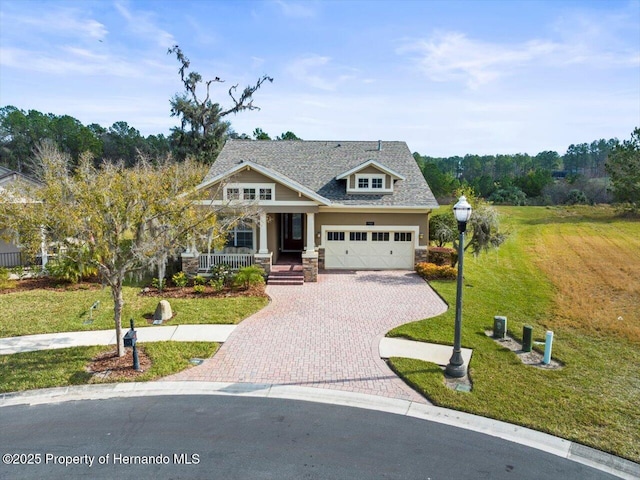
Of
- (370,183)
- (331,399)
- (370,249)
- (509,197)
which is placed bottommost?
(331,399)

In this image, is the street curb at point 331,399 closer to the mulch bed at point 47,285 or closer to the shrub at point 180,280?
the shrub at point 180,280

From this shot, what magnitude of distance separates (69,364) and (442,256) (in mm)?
16621

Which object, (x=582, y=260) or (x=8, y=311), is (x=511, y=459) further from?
(x=582, y=260)

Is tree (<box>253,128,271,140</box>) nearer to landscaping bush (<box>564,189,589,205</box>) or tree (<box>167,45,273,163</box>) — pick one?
tree (<box>167,45,273,163</box>)

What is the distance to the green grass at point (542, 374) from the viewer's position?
26.7 ft

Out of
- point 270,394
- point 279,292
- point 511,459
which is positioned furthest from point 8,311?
point 511,459

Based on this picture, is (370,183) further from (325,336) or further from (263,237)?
(325,336)

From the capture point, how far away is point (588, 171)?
110750mm

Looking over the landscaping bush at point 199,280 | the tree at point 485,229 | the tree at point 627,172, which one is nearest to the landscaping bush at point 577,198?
the tree at point 627,172

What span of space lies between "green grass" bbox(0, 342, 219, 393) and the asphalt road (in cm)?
96

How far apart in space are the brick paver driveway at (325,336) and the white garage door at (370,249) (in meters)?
2.35

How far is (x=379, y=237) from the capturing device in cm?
2177

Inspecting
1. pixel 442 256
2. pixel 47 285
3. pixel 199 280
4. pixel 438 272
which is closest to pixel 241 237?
pixel 199 280

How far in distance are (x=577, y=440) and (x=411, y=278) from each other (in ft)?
41.1
